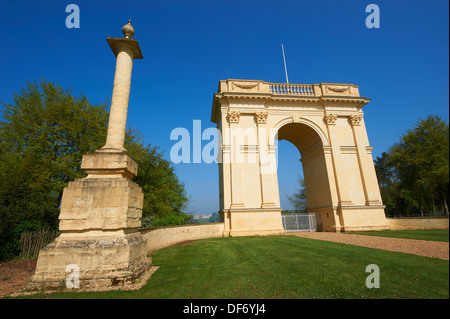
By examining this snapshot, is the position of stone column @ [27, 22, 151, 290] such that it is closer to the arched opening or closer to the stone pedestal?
the stone pedestal

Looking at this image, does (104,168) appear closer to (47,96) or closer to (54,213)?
(54,213)

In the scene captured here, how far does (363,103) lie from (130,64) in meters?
21.6

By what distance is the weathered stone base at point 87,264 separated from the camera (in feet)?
16.4

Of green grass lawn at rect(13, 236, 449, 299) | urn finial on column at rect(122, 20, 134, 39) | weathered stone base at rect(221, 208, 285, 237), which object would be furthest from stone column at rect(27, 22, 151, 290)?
weathered stone base at rect(221, 208, 285, 237)

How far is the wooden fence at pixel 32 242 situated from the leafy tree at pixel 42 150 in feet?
1.36

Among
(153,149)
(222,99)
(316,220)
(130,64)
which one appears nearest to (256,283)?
(130,64)

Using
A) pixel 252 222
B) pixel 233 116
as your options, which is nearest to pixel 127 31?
→ pixel 233 116

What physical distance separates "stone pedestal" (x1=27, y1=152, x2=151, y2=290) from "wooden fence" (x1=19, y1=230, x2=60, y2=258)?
728 cm

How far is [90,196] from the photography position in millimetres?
5828

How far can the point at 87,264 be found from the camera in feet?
16.9

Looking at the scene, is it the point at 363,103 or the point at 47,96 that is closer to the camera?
the point at 47,96

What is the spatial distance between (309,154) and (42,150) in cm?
2424

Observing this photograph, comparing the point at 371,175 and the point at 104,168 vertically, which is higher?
the point at 371,175

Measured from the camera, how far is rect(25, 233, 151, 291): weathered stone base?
498cm
